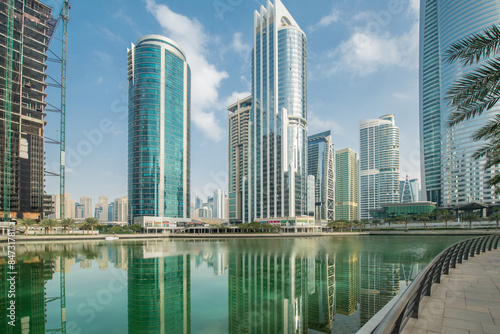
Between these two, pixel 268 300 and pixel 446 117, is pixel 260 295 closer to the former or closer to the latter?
pixel 268 300

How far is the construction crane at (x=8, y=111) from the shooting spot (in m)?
97.8

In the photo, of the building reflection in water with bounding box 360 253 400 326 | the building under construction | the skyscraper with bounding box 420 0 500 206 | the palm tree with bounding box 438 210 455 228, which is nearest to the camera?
the building reflection in water with bounding box 360 253 400 326

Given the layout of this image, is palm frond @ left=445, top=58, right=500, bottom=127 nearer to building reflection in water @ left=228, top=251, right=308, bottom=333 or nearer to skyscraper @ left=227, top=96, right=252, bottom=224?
building reflection in water @ left=228, top=251, right=308, bottom=333

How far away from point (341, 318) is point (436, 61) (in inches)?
8426

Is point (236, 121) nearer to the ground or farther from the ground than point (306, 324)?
farther from the ground

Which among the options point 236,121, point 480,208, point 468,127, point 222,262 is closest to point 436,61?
point 468,127

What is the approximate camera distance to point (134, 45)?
14900 cm

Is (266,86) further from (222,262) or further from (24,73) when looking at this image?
(222,262)

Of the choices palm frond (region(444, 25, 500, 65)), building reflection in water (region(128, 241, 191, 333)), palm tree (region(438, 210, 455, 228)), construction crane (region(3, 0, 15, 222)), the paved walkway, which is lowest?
palm tree (region(438, 210, 455, 228))

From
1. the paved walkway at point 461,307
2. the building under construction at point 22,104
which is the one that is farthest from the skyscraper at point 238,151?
the paved walkway at point 461,307

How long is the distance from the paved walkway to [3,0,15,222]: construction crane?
122 metres

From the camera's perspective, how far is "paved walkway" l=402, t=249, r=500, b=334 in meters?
7.91

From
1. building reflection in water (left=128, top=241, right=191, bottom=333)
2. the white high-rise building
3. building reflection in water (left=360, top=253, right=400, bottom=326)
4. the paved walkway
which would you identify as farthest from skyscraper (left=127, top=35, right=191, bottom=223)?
the paved walkway

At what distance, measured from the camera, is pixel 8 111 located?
98.6 m
